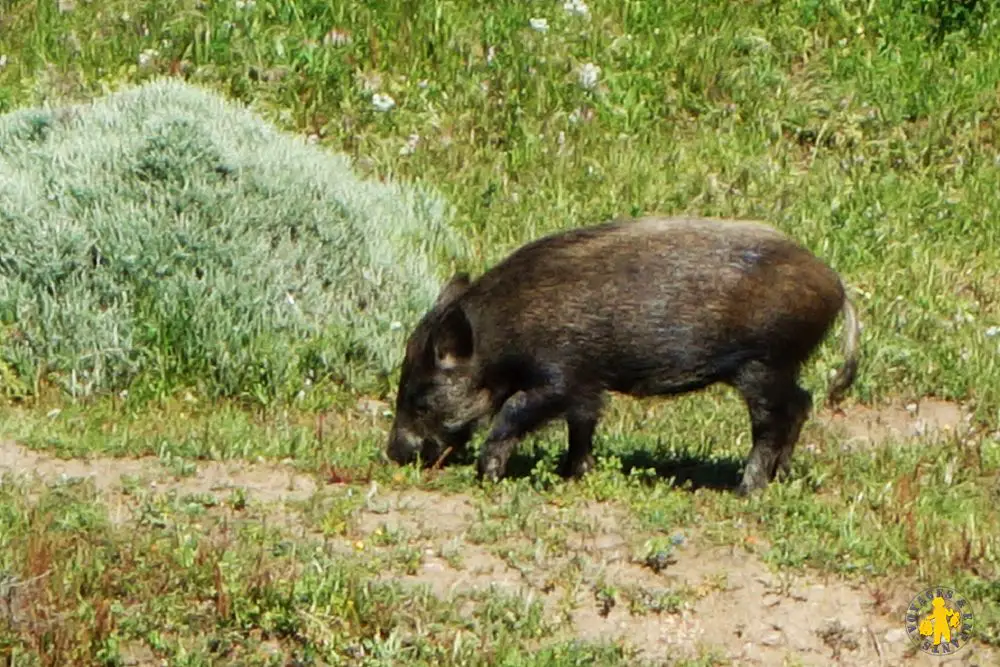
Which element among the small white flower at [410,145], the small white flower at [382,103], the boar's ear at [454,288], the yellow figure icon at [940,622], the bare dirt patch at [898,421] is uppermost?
the boar's ear at [454,288]

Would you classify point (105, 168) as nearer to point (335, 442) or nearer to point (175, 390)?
point (175, 390)

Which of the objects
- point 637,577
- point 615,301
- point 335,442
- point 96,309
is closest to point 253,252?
point 96,309

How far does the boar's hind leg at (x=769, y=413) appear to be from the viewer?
9352 millimetres

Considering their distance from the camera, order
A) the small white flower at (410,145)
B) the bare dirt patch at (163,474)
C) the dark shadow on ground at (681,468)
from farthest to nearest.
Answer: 1. the small white flower at (410,145)
2. the dark shadow on ground at (681,468)
3. the bare dirt patch at (163,474)

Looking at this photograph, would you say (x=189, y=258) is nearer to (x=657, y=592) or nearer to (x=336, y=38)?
(x=336, y=38)

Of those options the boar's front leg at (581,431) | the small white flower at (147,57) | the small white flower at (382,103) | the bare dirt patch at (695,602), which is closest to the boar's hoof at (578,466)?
the boar's front leg at (581,431)

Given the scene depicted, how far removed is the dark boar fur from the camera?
927 cm

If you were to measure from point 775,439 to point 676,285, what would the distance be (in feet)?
2.63

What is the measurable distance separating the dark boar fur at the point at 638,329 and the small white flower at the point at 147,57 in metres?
5.44

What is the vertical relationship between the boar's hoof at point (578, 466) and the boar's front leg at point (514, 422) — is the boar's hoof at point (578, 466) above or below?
below

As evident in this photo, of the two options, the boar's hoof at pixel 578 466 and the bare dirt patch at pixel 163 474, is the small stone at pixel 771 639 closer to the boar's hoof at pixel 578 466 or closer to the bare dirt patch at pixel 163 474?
the boar's hoof at pixel 578 466

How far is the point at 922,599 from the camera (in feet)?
26.6

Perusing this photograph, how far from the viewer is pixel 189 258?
38.2 feet

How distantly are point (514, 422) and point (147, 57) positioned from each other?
609 centimetres
